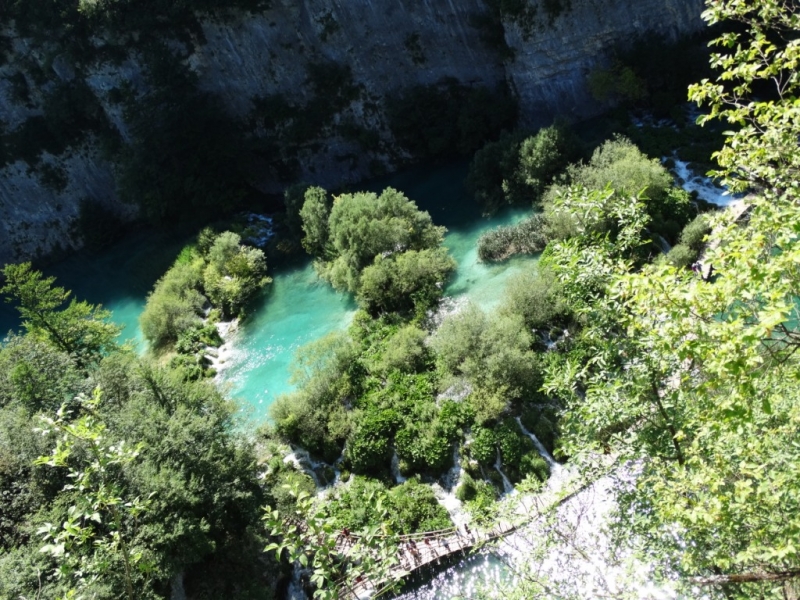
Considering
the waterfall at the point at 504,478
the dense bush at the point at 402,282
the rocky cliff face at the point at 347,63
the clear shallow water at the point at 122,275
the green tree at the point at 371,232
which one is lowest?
the waterfall at the point at 504,478

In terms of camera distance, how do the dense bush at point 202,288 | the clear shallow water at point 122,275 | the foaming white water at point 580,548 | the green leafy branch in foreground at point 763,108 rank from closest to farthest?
1. the green leafy branch in foreground at point 763,108
2. the foaming white water at point 580,548
3. the dense bush at point 202,288
4. the clear shallow water at point 122,275

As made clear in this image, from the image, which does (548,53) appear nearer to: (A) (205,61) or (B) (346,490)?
(A) (205,61)

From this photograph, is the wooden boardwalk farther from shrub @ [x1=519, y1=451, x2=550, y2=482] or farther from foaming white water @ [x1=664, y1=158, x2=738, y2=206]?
foaming white water @ [x1=664, y1=158, x2=738, y2=206]

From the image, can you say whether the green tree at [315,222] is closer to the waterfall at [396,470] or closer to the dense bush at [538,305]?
the dense bush at [538,305]

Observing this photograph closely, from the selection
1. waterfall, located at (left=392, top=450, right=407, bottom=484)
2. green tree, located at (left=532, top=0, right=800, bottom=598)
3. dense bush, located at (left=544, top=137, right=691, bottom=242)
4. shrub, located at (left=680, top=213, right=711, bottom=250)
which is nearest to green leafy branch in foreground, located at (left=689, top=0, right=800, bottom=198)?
green tree, located at (left=532, top=0, right=800, bottom=598)

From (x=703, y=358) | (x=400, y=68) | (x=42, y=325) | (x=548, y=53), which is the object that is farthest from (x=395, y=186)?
(x=703, y=358)

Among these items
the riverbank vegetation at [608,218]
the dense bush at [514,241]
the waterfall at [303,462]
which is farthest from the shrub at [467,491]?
the dense bush at [514,241]
